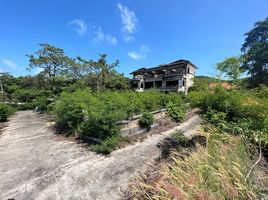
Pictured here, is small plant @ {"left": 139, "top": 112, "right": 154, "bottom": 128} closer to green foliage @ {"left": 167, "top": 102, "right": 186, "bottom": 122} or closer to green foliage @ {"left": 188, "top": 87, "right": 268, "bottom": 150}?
green foliage @ {"left": 167, "top": 102, "right": 186, "bottom": 122}

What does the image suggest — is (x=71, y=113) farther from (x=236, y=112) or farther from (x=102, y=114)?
(x=236, y=112)

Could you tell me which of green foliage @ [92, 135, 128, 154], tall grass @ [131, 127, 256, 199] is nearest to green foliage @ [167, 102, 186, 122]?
green foliage @ [92, 135, 128, 154]

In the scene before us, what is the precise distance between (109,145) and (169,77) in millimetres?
25197

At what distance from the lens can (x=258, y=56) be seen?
65.4 ft

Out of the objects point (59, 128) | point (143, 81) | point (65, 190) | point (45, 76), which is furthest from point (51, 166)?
point (143, 81)

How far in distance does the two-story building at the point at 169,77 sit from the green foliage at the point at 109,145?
2213cm

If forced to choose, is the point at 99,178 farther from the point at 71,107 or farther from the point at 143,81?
the point at 143,81

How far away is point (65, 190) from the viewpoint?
368cm

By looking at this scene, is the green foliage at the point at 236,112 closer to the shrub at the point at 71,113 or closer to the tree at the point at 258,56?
the shrub at the point at 71,113

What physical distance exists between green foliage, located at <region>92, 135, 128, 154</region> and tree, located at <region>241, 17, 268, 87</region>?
2034 cm

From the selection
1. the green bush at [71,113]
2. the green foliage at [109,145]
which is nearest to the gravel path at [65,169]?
the green foliage at [109,145]

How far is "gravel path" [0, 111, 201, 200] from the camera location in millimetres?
3637

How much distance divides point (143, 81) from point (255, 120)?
1192 inches

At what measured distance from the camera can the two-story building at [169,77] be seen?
27.5 m
